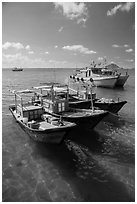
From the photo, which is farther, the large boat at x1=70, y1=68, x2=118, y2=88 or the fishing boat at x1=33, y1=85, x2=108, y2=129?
the large boat at x1=70, y1=68, x2=118, y2=88

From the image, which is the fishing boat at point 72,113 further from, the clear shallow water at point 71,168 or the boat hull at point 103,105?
the boat hull at point 103,105

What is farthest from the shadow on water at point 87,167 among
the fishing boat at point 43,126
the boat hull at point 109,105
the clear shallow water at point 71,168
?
the boat hull at point 109,105

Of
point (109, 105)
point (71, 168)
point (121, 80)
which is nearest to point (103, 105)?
point (109, 105)

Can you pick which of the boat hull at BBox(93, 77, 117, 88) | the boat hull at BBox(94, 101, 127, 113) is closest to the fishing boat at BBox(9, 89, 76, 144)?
the boat hull at BBox(94, 101, 127, 113)

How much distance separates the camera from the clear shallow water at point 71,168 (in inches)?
482

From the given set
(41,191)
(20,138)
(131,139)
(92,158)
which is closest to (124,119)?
(131,139)

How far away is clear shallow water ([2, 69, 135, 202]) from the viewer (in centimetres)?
1223

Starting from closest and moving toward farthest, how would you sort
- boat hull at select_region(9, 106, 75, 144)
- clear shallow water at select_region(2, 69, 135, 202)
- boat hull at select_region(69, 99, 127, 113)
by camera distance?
clear shallow water at select_region(2, 69, 135, 202) < boat hull at select_region(9, 106, 75, 144) < boat hull at select_region(69, 99, 127, 113)

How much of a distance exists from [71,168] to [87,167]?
150 cm

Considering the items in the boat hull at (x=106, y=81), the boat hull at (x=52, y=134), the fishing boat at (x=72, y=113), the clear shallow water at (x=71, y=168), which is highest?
the boat hull at (x=106, y=81)

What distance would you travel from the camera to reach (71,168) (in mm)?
14938

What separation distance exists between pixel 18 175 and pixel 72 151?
6.03 m

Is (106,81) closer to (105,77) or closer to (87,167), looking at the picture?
(105,77)

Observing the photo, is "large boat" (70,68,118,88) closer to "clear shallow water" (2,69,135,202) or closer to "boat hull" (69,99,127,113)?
"boat hull" (69,99,127,113)
